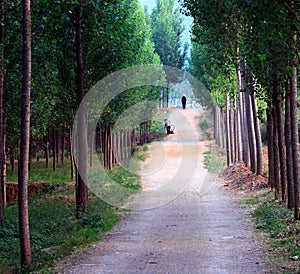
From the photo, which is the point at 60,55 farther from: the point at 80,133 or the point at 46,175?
the point at 46,175

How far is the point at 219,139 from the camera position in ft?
174

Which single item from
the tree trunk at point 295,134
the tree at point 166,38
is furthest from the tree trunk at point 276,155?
the tree at point 166,38

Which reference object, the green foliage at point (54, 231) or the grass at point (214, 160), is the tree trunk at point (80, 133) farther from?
the grass at point (214, 160)

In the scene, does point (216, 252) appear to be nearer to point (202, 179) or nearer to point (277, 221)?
point (277, 221)

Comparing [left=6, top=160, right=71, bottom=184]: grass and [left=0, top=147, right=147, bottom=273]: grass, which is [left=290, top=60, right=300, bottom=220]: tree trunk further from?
[left=6, top=160, right=71, bottom=184]: grass

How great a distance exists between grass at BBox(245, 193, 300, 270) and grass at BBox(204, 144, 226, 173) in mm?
18190

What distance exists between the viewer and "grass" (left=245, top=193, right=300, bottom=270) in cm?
1127

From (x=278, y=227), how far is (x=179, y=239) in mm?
2586

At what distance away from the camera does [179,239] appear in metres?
13.8

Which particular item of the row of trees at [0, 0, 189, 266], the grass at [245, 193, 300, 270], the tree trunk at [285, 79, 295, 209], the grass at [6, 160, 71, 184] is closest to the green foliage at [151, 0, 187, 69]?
the grass at [6, 160, 71, 184]

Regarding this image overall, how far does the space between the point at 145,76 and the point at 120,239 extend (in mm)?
29753

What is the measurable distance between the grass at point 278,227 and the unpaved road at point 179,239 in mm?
415

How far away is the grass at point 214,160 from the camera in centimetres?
3841

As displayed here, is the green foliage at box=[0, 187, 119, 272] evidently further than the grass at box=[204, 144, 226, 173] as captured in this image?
No
